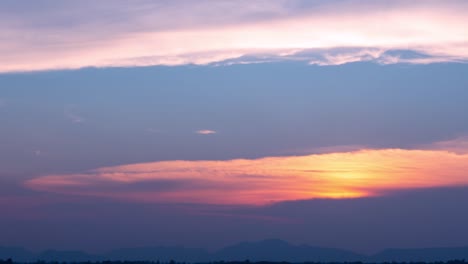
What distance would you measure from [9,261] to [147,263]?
1399cm

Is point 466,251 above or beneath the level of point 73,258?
above

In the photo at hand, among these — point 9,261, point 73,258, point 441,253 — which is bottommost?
point 9,261

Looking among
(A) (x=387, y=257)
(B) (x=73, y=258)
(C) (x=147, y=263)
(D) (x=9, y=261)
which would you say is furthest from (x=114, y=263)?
(A) (x=387, y=257)

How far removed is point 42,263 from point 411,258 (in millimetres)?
107545

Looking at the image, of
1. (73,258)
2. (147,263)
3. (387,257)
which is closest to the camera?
(147,263)

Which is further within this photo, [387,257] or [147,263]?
[387,257]

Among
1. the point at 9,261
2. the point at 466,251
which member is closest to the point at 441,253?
the point at 466,251

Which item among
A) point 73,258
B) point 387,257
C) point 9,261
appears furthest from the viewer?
point 387,257

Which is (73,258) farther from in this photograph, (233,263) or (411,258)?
(233,263)

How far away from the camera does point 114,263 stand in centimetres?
9188

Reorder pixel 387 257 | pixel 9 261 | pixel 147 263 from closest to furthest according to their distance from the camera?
pixel 9 261
pixel 147 263
pixel 387 257

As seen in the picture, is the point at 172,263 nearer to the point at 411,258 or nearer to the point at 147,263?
the point at 147,263

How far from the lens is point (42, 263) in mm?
91062

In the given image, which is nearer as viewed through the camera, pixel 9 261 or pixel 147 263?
pixel 9 261
